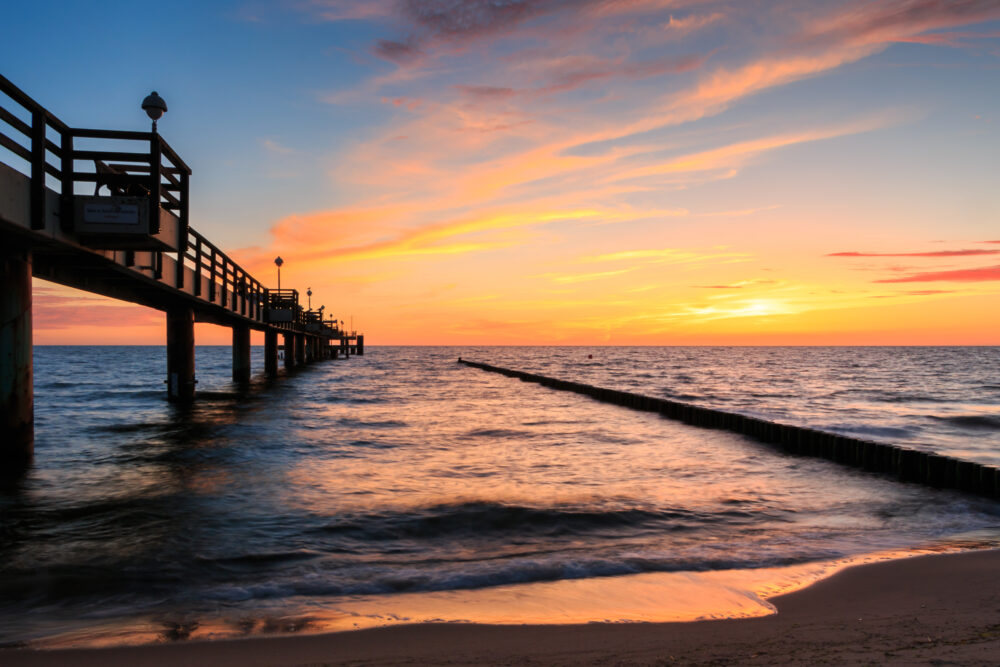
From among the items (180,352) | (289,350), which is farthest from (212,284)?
(289,350)

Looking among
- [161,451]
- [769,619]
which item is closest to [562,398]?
[161,451]

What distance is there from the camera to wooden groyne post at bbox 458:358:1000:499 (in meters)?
12.9

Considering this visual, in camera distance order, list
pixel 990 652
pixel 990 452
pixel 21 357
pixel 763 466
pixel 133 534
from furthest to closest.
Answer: pixel 990 452
pixel 763 466
pixel 21 357
pixel 133 534
pixel 990 652

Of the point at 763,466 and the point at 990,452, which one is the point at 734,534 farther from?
the point at 990,452

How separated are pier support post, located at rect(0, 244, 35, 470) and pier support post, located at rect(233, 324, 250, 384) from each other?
31103 millimetres

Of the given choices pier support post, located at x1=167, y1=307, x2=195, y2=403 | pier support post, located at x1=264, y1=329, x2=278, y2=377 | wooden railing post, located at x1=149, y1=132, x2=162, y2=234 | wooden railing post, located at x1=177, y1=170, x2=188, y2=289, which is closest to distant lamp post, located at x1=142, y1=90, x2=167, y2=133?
wooden railing post, located at x1=149, y1=132, x2=162, y2=234

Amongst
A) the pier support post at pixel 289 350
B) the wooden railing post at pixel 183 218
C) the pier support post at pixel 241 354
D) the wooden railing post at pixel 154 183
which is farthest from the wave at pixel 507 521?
the pier support post at pixel 289 350

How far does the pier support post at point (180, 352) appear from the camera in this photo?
27.3m

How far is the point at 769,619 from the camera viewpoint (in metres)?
5.61

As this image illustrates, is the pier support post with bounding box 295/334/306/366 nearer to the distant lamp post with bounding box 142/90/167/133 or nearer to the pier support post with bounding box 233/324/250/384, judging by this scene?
the pier support post with bounding box 233/324/250/384

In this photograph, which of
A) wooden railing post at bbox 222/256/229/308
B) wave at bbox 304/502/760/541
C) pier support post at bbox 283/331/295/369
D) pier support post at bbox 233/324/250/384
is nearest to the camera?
wave at bbox 304/502/760/541

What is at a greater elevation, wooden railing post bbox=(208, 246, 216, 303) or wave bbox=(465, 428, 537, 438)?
wooden railing post bbox=(208, 246, 216, 303)

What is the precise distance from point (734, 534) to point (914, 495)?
5560 millimetres

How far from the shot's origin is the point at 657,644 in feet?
16.2
